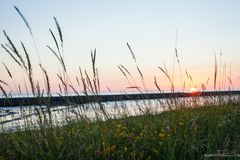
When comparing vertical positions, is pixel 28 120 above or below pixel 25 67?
below

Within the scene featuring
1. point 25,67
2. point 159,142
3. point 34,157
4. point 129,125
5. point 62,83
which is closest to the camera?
point 34,157

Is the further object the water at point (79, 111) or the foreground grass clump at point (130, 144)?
the water at point (79, 111)

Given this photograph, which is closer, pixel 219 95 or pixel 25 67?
pixel 25 67

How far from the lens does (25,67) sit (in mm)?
4363

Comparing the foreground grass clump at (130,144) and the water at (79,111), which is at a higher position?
the water at (79,111)

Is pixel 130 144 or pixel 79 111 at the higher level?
pixel 79 111

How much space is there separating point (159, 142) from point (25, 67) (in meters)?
1.75

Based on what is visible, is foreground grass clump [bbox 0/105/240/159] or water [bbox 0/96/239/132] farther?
water [bbox 0/96/239/132]

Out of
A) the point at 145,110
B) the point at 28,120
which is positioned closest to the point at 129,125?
the point at 145,110

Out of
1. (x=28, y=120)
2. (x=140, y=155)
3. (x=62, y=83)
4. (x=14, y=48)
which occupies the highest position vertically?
(x=14, y=48)

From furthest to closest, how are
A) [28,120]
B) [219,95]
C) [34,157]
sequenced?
[219,95]
[28,120]
[34,157]

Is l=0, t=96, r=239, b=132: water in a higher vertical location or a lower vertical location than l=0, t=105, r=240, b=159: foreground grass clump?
higher

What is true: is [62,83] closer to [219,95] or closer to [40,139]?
[40,139]

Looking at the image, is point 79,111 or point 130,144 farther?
point 79,111
